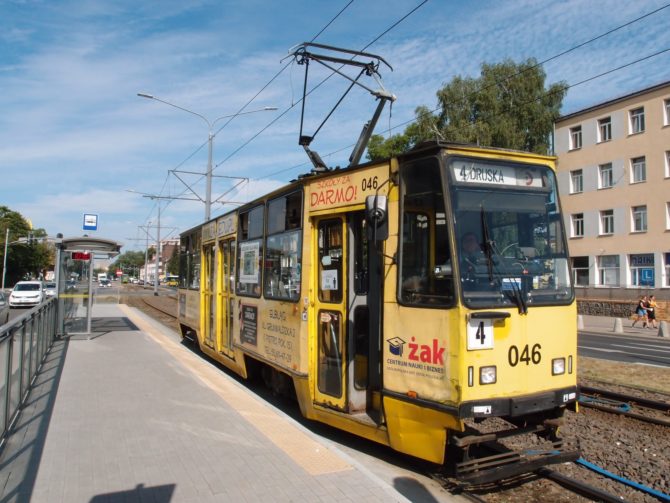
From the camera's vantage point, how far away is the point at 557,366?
5.21 metres

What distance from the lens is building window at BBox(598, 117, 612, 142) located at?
1329 inches

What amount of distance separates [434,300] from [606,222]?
33.1 m

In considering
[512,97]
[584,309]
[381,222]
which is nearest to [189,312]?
[381,222]

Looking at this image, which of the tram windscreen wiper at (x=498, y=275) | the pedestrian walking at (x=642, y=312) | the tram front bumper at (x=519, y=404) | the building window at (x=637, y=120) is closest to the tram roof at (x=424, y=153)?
the tram windscreen wiper at (x=498, y=275)

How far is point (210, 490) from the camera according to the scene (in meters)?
4.51

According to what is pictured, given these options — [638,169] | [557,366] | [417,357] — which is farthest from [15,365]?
[638,169]

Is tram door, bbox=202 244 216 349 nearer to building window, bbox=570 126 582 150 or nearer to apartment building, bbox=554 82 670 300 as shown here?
apartment building, bbox=554 82 670 300

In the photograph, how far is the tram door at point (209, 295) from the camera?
36.7 ft

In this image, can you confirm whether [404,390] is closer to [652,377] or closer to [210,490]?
[210,490]

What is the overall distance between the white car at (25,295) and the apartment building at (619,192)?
97.6 ft

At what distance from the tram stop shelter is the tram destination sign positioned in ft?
38.5

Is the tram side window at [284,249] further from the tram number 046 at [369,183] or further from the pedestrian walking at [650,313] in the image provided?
the pedestrian walking at [650,313]

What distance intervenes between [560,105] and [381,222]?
37.4m

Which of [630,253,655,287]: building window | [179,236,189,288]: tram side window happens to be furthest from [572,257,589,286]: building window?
[179,236,189,288]: tram side window
